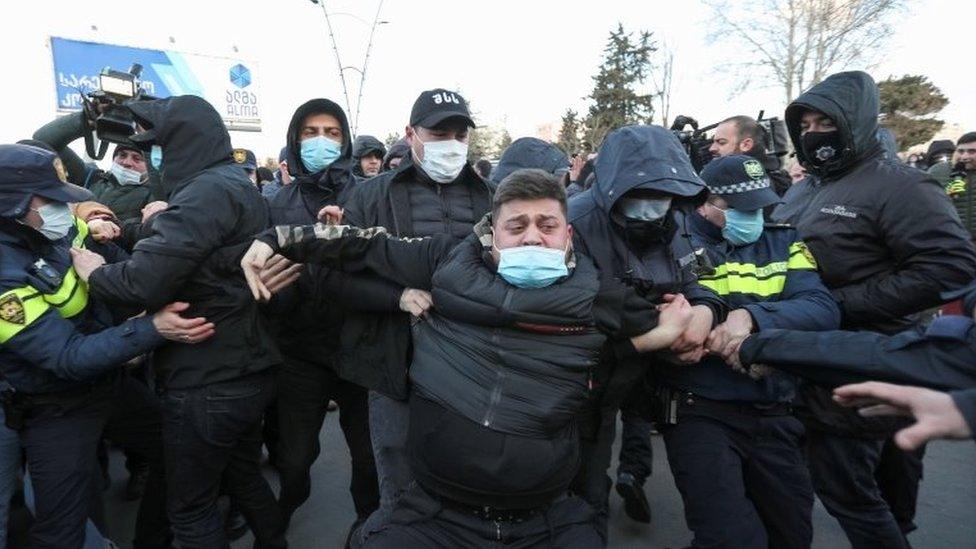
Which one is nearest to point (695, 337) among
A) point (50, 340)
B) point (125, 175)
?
point (50, 340)

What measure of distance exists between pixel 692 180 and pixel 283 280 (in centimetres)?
163

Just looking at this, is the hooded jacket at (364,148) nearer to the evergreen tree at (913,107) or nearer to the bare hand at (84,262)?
the bare hand at (84,262)

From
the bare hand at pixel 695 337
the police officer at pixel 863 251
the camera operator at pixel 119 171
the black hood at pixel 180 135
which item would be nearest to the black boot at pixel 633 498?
the police officer at pixel 863 251

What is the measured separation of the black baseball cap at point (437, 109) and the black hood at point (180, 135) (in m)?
0.86

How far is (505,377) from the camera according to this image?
199 cm

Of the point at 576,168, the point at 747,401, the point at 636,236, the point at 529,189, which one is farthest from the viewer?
the point at 576,168

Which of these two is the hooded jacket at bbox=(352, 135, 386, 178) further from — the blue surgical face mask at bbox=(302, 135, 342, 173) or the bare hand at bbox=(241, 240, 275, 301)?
the bare hand at bbox=(241, 240, 275, 301)

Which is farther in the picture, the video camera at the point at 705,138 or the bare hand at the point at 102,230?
the video camera at the point at 705,138

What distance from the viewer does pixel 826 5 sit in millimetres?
23391

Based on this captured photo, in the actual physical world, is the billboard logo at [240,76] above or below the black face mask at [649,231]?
above

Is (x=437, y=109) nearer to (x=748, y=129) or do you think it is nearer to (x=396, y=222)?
(x=396, y=222)

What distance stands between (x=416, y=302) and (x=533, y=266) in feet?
1.50

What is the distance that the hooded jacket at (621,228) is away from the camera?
90.0 inches

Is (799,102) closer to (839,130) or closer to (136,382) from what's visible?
(839,130)
